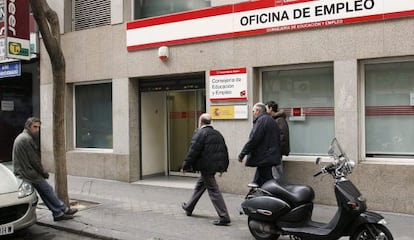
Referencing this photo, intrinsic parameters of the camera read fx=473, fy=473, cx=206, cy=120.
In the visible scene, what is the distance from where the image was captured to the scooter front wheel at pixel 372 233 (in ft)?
16.6

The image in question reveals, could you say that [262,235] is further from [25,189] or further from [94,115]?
[94,115]

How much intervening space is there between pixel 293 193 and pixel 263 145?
1.44 meters

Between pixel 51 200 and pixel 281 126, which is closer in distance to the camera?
pixel 51 200

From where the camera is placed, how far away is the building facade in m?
7.84

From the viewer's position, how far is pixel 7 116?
48.3ft

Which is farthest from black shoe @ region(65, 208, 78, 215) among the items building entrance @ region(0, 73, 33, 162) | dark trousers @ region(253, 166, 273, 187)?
building entrance @ region(0, 73, 33, 162)

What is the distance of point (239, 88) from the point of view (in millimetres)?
9289

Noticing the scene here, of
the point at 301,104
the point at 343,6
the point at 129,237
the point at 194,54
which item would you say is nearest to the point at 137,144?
the point at 194,54

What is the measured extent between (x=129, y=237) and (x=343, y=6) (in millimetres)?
5129

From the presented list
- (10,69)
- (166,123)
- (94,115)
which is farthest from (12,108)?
(166,123)

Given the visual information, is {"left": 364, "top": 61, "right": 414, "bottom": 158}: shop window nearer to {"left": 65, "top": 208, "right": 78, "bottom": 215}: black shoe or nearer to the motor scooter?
the motor scooter

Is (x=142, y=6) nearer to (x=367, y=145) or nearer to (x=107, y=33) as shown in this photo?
(x=107, y=33)

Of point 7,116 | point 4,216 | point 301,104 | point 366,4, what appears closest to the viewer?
point 4,216

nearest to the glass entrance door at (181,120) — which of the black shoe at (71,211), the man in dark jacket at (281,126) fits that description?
the man in dark jacket at (281,126)
